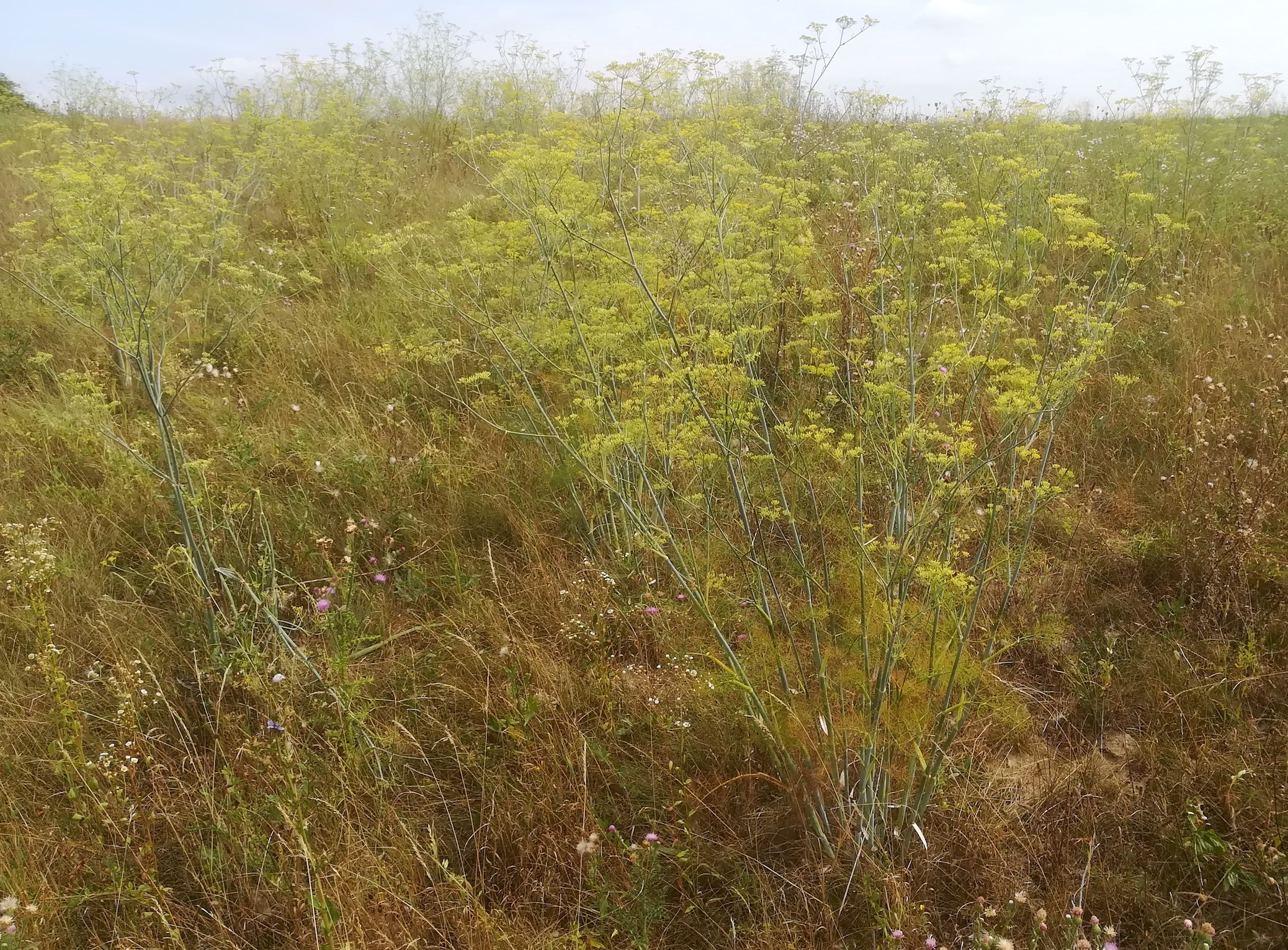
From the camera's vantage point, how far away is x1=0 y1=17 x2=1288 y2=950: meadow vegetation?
1909 millimetres

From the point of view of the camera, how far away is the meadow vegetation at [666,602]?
1.91m

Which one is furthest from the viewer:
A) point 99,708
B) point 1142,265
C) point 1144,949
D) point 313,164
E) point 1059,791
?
point 313,164

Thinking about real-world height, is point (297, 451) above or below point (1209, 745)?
above

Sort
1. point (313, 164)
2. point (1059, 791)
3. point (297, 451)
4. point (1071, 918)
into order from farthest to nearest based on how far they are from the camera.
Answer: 1. point (313, 164)
2. point (297, 451)
3. point (1059, 791)
4. point (1071, 918)

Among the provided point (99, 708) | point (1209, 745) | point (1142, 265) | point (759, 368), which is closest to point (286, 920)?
point (99, 708)

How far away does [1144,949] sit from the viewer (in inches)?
69.4

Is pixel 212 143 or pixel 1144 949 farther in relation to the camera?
pixel 212 143

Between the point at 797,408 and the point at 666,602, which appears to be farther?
the point at 666,602

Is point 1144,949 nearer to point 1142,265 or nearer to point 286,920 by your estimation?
point 286,920

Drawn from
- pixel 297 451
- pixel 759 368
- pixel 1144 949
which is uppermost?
pixel 759 368

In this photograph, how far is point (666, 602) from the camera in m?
2.86

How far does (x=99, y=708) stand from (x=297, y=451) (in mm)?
1488

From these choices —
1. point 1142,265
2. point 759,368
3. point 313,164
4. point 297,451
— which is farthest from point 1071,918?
point 313,164

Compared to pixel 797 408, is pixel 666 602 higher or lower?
lower
